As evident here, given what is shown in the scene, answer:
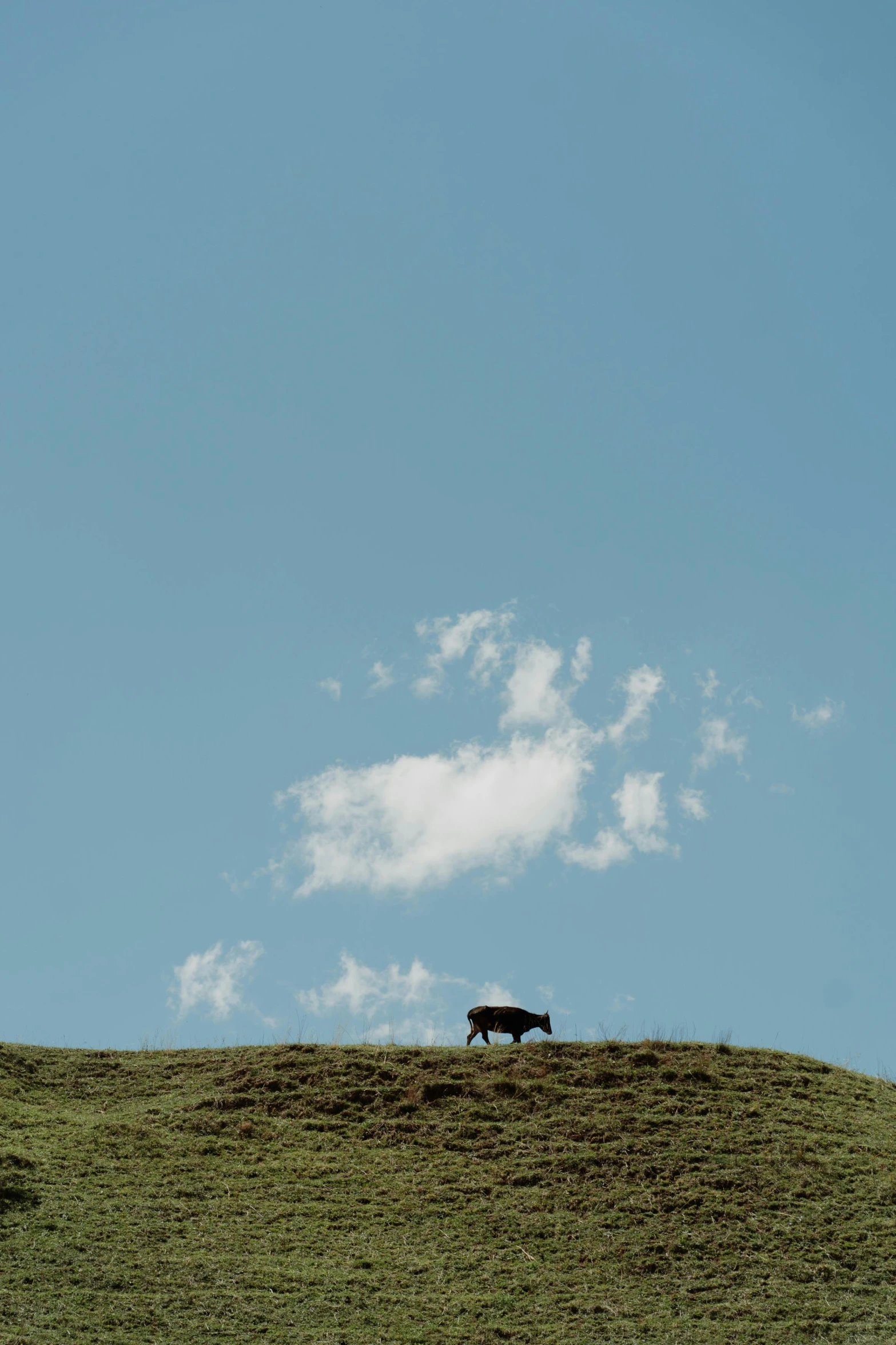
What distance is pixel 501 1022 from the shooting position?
2553cm

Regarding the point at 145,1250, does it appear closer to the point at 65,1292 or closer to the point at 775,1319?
the point at 65,1292

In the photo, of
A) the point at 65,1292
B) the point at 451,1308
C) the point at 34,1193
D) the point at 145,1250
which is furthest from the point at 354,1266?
the point at 34,1193

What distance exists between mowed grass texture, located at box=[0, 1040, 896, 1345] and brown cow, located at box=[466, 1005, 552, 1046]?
37.5 inches

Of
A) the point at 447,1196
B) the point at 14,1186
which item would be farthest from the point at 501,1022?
the point at 14,1186

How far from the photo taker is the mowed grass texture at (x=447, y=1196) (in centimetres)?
1456

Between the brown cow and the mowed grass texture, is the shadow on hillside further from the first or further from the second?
the brown cow

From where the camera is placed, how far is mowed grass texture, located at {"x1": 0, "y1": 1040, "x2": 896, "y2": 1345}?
14.6 metres

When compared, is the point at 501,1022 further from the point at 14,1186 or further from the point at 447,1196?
the point at 14,1186

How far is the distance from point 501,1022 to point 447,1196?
742cm

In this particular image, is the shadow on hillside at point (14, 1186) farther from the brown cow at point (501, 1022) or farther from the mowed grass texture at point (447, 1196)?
the brown cow at point (501, 1022)

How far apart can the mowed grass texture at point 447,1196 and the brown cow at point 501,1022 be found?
951 millimetres

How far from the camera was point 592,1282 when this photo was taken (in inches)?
618

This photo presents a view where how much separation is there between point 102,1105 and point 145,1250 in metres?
7.24

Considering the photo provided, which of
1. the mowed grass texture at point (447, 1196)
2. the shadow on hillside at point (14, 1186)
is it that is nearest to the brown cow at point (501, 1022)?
the mowed grass texture at point (447, 1196)
